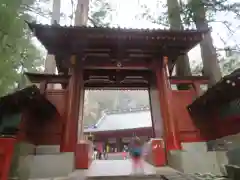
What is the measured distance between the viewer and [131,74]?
9.25m

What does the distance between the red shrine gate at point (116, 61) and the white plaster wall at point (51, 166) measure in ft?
1.07

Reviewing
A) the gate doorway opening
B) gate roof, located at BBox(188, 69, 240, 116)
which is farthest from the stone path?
the gate doorway opening

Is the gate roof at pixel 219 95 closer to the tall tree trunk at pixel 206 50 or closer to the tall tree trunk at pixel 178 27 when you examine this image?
the tall tree trunk at pixel 206 50

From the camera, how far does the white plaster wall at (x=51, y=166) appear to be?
5895mm

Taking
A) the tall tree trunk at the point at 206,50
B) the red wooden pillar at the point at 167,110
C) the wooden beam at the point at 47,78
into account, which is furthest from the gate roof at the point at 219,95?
the wooden beam at the point at 47,78

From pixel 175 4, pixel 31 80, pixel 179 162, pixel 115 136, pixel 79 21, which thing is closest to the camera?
pixel 179 162

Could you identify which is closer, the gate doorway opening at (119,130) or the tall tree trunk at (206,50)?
the tall tree trunk at (206,50)

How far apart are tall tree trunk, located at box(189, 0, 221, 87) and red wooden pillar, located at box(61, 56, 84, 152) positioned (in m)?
4.69

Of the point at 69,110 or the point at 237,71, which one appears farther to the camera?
the point at 69,110

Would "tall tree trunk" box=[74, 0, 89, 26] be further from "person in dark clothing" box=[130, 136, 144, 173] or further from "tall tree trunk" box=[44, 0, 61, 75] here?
"person in dark clothing" box=[130, 136, 144, 173]

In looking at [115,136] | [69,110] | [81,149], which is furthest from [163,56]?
[115,136]

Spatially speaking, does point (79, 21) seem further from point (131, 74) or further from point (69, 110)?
point (69, 110)

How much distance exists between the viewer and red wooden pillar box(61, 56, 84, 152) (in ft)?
21.1

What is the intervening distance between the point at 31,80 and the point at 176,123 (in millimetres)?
5033
